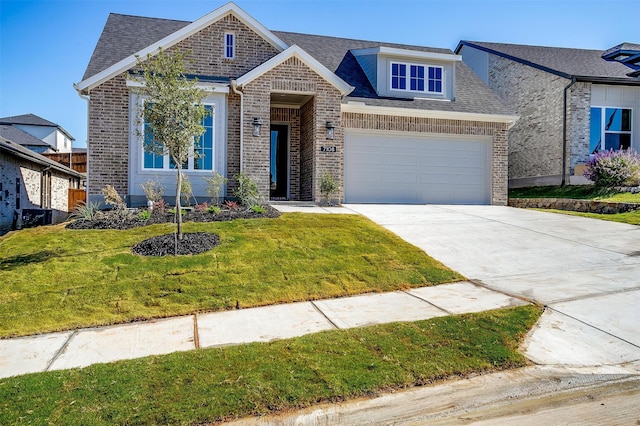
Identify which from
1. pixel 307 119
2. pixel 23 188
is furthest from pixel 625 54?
pixel 23 188

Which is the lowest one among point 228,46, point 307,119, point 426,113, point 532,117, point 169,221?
point 169,221

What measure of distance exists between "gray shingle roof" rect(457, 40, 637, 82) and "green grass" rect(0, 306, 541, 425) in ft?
55.9

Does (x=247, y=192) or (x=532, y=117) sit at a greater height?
(x=532, y=117)

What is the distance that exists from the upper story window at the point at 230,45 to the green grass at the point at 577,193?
12691 mm

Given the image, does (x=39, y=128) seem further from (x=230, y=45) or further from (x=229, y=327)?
(x=229, y=327)

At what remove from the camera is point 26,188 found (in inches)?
683

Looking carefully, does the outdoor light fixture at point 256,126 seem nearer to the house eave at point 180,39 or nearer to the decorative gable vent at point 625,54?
the house eave at point 180,39

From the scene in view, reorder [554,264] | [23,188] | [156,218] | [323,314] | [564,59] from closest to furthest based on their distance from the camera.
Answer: [323,314] < [554,264] < [156,218] < [23,188] < [564,59]

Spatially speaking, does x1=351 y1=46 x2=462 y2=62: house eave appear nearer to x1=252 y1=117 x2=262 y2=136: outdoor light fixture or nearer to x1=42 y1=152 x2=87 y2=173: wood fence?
x1=252 y1=117 x2=262 y2=136: outdoor light fixture

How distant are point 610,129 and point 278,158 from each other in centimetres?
1415

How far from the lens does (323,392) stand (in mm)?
3619

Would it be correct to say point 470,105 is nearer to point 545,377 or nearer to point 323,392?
point 545,377

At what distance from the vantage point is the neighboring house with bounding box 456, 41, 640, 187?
17.8 metres

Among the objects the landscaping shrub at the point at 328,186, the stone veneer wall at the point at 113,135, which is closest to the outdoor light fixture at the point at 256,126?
the stone veneer wall at the point at 113,135
